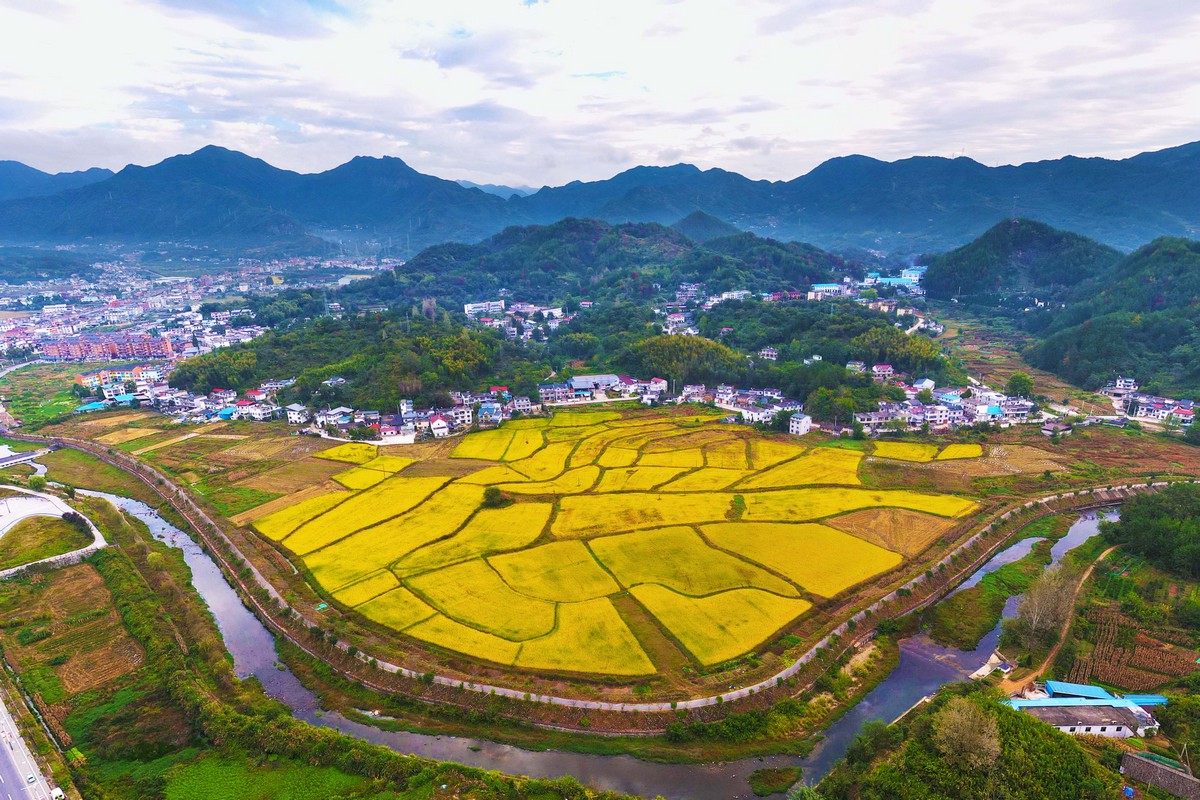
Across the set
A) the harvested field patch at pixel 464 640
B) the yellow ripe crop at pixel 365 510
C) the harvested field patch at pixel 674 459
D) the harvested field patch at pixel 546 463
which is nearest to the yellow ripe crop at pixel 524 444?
the harvested field patch at pixel 546 463

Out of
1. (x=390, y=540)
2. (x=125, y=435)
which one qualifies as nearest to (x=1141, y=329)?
(x=390, y=540)

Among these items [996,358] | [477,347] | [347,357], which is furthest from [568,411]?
[996,358]

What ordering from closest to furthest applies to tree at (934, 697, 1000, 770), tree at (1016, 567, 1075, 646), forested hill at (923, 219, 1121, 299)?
tree at (934, 697, 1000, 770), tree at (1016, 567, 1075, 646), forested hill at (923, 219, 1121, 299)

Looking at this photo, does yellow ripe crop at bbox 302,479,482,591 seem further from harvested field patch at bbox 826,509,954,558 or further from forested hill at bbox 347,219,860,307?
forested hill at bbox 347,219,860,307

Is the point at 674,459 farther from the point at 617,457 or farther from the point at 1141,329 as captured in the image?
the point at 1141,329

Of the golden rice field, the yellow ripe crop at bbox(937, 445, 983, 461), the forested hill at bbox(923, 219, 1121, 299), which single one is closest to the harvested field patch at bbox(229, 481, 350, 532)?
the golden rice field
